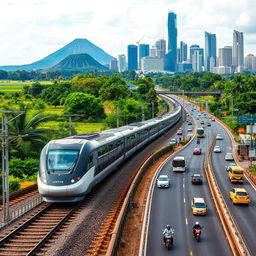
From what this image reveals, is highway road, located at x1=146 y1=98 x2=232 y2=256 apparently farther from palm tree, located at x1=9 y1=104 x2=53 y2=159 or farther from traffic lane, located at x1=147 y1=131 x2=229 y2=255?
palm tree, located at x1=9 y1=104 x2=53 y2=159

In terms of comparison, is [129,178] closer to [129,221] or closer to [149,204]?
[149,204]

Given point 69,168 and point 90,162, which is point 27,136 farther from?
point 69,168

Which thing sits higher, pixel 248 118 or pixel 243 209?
pixel 248 118

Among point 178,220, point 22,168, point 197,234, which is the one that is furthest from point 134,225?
point 22,168

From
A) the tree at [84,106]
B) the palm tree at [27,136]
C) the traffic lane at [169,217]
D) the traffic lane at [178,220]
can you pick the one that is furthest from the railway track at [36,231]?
the tree at [84,106]

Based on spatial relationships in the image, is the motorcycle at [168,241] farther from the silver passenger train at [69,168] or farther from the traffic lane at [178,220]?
the silver passenger train at [69,168]

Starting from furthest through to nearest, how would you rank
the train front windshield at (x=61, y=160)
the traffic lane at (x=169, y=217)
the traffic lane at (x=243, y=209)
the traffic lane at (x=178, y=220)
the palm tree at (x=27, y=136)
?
the palm tree at (x=27, y=136) → the train front windshield at (x=61, y=160) → the traffic lane at (x=243, y=209) → the traffic lane at (x=169, y=217) → the traffic lane at (x=178, y=220)
